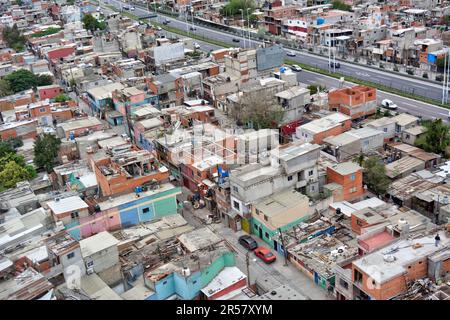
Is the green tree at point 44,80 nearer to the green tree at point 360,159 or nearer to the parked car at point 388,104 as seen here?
the parked car at point 388,104

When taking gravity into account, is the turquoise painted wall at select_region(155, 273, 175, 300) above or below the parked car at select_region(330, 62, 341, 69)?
below

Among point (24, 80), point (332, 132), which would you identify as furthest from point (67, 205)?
point (24, 80)

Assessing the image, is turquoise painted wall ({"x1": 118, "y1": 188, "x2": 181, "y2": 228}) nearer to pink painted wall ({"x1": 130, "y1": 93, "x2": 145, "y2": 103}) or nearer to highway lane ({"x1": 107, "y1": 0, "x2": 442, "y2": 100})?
pink painted wall ({"x1": 130, "y1": 93, "x2": 145, "y2": 103})

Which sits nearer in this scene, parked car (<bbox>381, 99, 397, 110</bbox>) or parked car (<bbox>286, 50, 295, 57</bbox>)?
parked car (<bbox>381, 99, 397, 110</bbox>)

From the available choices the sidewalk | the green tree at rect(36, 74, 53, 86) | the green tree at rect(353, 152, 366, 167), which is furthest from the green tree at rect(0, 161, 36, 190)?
the green tree at rect(36, 74, 53, 86)

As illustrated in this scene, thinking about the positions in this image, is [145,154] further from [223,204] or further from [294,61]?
[294,61]

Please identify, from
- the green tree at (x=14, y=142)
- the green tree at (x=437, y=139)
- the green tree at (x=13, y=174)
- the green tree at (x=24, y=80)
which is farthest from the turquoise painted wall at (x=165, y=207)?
the green tree at (x=24, y=80)

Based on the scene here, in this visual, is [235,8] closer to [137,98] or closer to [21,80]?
[21,80]

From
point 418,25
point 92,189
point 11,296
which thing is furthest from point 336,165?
point 418,25
